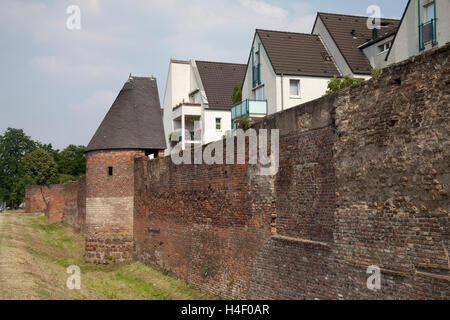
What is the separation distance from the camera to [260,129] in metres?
11.4

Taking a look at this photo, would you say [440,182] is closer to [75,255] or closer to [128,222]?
[128,222]

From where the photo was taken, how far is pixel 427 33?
1686 centimetres

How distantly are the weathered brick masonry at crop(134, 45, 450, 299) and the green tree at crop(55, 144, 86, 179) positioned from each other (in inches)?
2663

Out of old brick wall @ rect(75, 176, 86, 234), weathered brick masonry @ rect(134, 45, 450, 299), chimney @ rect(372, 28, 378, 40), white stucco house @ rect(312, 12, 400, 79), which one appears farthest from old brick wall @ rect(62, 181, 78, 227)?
weathered brick masonry @ rect(134, 45, 450, 299)

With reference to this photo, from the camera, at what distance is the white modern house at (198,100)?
3288 centimetres

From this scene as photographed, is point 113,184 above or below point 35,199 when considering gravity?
above

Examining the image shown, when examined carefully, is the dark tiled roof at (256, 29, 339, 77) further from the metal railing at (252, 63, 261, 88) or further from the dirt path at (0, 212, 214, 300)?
the dirt path at (0, 212, 214, 300)

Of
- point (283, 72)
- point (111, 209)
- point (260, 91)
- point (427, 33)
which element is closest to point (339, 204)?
point (427, 33)

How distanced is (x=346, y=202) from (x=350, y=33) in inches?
798

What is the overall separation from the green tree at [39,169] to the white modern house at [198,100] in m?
35.2

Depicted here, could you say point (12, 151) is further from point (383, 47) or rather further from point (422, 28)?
point (422, 28)

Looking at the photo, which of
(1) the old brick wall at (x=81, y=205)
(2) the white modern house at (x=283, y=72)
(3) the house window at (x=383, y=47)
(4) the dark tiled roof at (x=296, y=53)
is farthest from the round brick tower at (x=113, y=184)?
(3) the house window at (x=383, y=47)

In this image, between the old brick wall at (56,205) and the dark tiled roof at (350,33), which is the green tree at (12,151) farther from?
the dark tiled roof at (350,33)

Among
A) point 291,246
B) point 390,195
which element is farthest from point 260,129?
point 390,195
